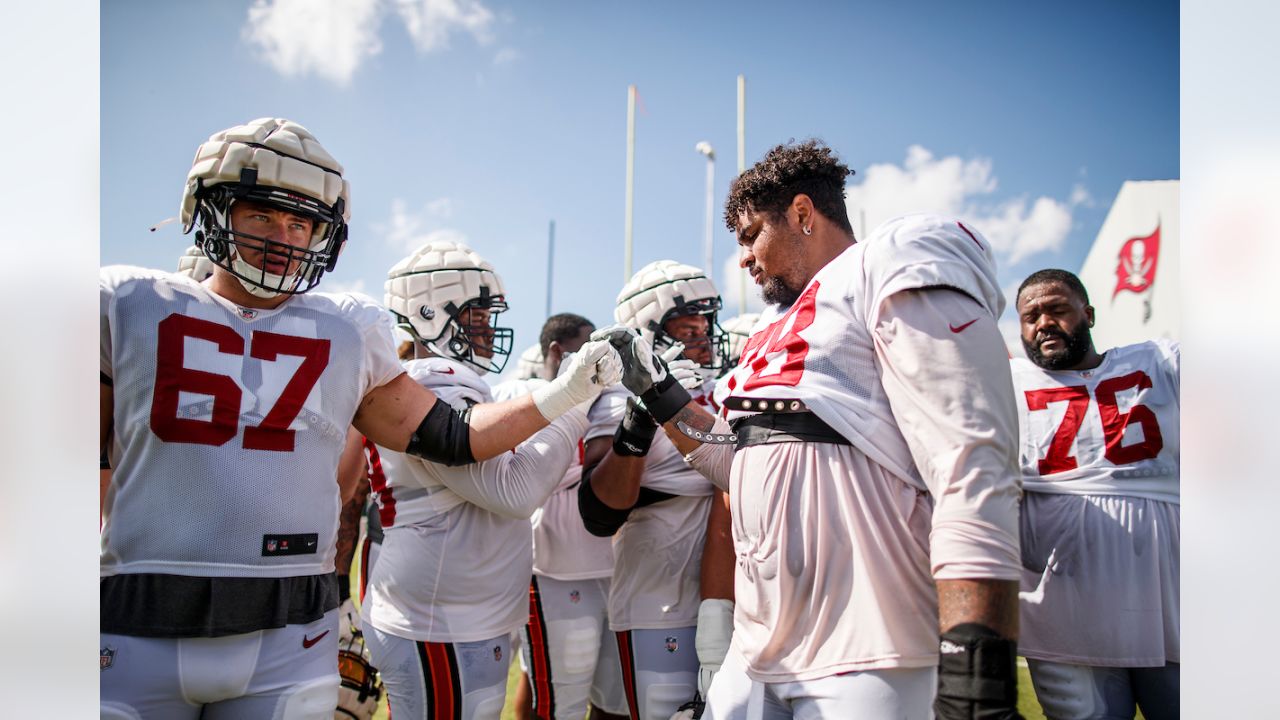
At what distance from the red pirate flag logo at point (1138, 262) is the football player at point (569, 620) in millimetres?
15031

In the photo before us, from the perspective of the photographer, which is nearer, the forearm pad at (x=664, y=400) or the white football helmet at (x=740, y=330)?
the forearm pad at (x=664, y=400)

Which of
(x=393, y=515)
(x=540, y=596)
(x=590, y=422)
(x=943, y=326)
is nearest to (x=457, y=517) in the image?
(x=393, y=515)

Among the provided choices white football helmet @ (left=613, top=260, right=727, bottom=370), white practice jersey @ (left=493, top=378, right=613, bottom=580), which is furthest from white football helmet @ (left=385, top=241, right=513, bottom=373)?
white football helmet @ (left=613, top=260, right=727, bottom=370)

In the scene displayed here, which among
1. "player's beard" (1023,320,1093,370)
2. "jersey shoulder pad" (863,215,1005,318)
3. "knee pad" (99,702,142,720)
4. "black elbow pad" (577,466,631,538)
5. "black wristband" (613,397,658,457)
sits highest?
"jersey shoulder pad" (863,215,1005,318)

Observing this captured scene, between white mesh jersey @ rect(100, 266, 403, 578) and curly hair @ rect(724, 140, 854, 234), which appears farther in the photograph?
curly hair @ rect(724, 140, 854, 234)

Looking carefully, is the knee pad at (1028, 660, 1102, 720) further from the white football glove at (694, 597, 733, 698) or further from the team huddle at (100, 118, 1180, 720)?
the white football glove at (694, 597, 733, 698)

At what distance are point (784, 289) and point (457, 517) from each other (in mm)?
1544

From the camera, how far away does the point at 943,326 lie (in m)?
1.55

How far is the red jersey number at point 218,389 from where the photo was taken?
6.27ft

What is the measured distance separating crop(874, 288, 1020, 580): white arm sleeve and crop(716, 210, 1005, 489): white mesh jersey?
0.06 m

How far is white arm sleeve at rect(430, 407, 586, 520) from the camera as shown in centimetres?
287

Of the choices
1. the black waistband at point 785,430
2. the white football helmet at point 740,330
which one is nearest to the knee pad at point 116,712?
the black waistband at point 785,430

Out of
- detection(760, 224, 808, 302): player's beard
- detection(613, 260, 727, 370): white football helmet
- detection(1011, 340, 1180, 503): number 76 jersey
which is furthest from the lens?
detection(613, 260, 727, 370): white football helmet

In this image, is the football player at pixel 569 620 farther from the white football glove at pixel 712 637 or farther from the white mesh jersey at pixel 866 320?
the white mesh jersey at pixel 866 320
